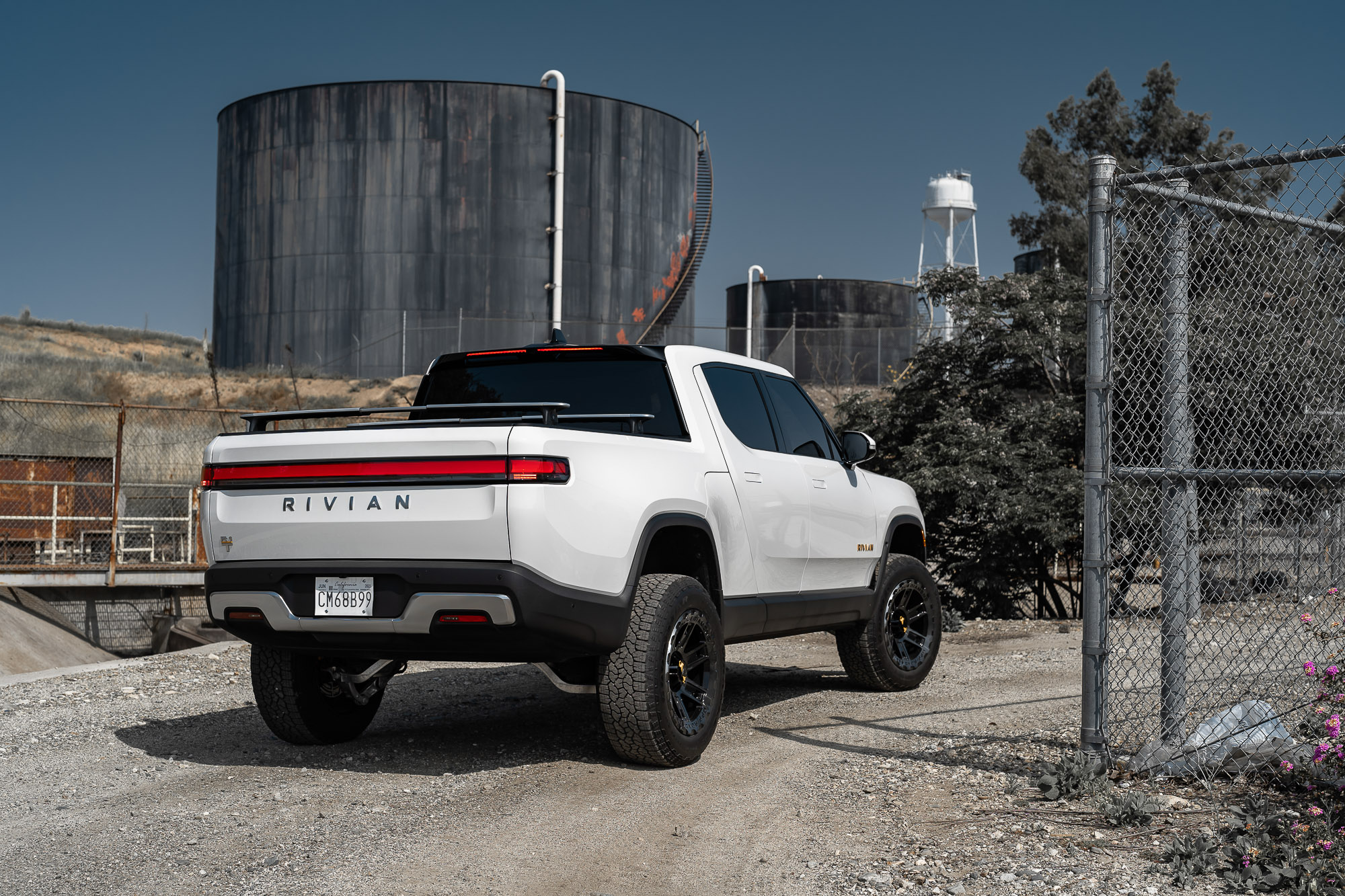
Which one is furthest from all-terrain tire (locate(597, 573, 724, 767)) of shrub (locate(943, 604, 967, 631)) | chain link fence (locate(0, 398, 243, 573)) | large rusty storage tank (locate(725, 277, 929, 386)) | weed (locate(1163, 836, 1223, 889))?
large rusty storage tank (locate(725, 277, 929, 386))

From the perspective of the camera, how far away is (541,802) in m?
5.24

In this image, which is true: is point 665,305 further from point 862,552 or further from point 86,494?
point 862,552

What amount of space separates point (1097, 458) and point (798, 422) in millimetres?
2492

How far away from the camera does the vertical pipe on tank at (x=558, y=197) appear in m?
34.4

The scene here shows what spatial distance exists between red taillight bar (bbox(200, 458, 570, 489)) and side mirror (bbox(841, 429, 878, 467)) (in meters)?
2.97

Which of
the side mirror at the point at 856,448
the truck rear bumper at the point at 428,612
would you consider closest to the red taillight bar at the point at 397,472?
the truck rear bumper at the point at 428,612

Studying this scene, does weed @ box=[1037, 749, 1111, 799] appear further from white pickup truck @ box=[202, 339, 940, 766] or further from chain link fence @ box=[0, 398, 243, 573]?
chain link fence @ box=[0, 398, 243, 573]

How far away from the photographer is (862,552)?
764 centimetres

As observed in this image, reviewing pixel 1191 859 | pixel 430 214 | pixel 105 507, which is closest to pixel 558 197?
pixel 430 214

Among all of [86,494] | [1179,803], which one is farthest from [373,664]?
[86,494]

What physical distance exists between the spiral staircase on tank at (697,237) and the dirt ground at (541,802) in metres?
31.2

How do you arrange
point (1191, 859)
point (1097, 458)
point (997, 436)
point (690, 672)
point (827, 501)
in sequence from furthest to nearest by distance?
point (997, 436) → point (827, 501) → point (690, 672) → point (1097, 458) → point (1191, 859)

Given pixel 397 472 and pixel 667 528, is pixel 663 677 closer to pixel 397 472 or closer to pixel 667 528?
pixel 667 528

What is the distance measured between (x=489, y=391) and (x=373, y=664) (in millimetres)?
1601
